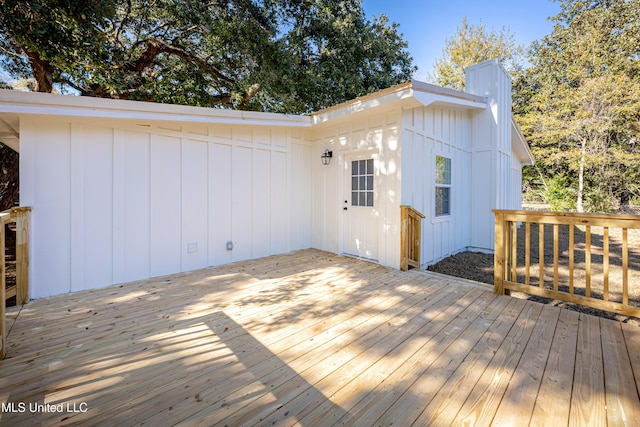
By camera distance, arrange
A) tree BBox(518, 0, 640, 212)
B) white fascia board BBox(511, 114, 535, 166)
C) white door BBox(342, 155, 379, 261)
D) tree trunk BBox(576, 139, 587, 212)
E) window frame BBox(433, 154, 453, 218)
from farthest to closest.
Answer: tree trunk BBox(576, 139, 587, 212) < tree BBox(518, 0, 640, 212) < white fascia board BBox(511, 114, 535, 166) < window frame BBox(433, 154, 453, 218) < white door BBox(342, 155, 379, 261)

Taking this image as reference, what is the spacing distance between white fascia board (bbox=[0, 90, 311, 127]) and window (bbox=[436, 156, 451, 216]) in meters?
3.48

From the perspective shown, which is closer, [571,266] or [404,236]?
[571,266]

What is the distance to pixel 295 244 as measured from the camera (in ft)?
19.3

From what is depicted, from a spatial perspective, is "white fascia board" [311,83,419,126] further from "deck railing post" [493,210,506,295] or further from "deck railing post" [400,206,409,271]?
"deck railing post" [493,210,506,295]

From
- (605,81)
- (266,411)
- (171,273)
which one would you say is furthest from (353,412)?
(605,81)

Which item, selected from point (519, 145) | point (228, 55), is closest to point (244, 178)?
point (228, 55)

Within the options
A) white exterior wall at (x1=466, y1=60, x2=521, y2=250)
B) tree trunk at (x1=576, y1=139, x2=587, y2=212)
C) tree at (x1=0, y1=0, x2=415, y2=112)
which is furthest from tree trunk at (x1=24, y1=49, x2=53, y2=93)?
tree trunk at (x1=576, y1=139, x2=587, y2=212)

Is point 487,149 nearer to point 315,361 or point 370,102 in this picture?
point 370,102

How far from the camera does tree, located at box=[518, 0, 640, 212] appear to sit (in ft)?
33.8

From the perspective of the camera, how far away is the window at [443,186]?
5.45 m

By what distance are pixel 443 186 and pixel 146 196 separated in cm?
516

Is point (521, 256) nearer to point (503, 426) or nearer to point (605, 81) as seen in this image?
point (503, 426)

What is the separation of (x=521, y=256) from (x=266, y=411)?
6.42 m

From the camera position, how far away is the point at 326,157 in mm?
5676
